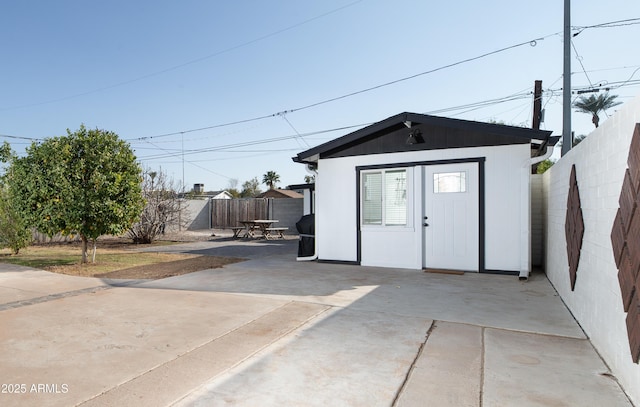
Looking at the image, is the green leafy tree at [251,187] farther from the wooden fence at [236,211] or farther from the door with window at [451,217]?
the door with window at [451,217]

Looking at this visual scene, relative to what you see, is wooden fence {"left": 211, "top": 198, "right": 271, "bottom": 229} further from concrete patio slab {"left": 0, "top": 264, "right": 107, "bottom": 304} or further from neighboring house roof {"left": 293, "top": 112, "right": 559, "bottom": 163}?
concrete patio slab {"left": 0, "top": 264, "right": 107, "bottom": 304}

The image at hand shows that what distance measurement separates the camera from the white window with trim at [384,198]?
7.53 metres

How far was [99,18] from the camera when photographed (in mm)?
12430

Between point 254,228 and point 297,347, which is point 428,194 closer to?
point 297,347

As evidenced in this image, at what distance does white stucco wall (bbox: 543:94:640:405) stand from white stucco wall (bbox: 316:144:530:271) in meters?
2.12

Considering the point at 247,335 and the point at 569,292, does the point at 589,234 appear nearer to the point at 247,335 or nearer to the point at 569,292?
the point at 569,292

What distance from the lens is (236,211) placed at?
20.5 m

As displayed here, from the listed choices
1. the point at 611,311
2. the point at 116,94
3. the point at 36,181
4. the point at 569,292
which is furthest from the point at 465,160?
the point at 116,94

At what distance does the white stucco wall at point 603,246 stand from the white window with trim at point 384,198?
3.38 metres

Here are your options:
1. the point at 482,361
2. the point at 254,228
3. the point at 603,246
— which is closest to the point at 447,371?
the point at 482,361

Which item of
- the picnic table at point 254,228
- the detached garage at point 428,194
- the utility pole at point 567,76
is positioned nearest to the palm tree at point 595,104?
the utility pole at point 567,76

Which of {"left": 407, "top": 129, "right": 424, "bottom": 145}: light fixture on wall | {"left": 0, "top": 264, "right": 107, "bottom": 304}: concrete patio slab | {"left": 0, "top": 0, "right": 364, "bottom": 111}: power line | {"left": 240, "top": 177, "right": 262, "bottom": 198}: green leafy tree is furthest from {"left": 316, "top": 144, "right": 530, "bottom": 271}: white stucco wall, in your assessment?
{"left": 240, "top": 177, "right": 262, "bottom": 198}: green leafy tree

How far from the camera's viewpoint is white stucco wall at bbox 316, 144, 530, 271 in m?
6.54

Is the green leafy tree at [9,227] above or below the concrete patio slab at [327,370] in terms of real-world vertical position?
above
